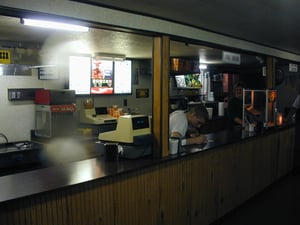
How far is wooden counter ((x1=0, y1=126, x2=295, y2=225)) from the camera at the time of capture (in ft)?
7.34

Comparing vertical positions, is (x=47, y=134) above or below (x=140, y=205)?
above

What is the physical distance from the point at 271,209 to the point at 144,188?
8.53ft

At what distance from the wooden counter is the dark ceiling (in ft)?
4.84

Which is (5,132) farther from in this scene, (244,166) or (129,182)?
(244,166)

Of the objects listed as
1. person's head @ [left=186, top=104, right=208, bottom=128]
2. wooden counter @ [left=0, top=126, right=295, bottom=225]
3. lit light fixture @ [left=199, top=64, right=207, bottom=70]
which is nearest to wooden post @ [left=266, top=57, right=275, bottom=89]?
wooden counter @ [left=0, top=126, right=295, bottom=225]

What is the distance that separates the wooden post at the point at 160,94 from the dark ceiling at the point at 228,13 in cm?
32

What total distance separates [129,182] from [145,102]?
4.57 m

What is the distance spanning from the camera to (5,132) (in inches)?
185

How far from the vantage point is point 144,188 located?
2.99 metres

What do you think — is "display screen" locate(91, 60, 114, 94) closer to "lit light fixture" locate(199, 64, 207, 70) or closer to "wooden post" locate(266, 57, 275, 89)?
"wooden post" locate(266, 57, 275, 89)

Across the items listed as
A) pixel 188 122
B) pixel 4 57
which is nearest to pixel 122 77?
pixel 4 57

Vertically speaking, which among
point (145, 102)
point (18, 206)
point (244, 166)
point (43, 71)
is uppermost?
point (43, 71)

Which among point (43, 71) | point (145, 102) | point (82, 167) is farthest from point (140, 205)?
point (145, 102)

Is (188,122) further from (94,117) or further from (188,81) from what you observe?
(188,81)
